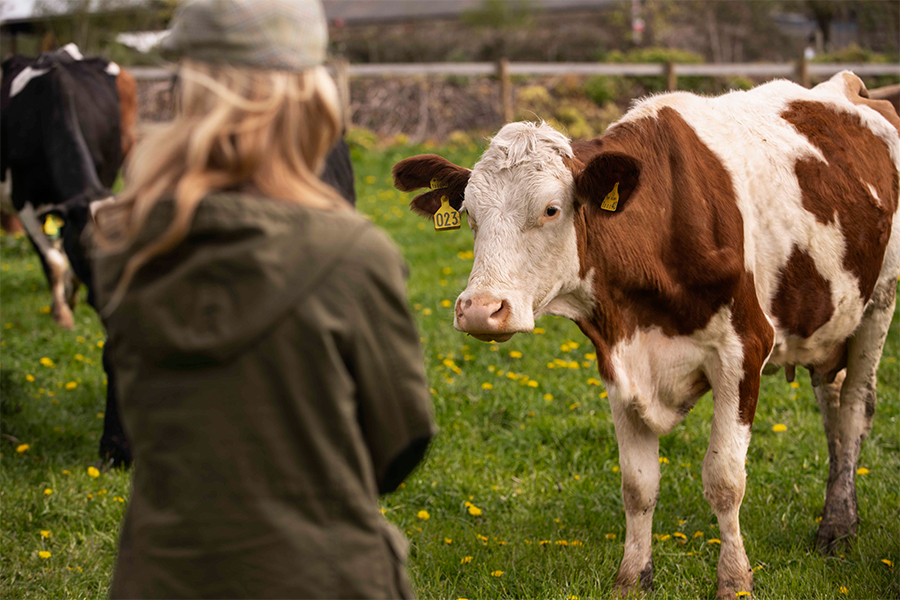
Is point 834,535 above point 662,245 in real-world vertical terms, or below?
below

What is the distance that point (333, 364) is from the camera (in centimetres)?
154

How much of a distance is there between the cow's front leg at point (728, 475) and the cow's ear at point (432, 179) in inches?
57.3

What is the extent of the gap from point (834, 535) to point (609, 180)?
2.22 meters

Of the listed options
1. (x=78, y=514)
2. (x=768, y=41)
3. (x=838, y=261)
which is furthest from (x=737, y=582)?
(x=768, y=41)

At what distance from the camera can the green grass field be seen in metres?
3.71

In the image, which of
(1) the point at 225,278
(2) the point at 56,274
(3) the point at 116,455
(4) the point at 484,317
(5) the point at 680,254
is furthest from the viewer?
(2) the point at 56,274

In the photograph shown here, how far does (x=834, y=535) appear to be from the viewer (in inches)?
161

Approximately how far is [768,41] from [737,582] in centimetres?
2599

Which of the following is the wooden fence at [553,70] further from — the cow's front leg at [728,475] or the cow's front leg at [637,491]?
the cow's front leg at [728,475]

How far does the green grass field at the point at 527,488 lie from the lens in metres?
3.71

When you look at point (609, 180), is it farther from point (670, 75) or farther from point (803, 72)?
point (803, 72)

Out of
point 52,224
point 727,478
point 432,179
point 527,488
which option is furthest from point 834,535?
point 52,224

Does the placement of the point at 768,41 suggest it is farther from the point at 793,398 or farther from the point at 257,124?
the point at 257,124

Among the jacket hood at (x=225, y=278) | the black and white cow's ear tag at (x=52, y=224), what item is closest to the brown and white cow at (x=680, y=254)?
the jacket hood at (x=225, y=278)
